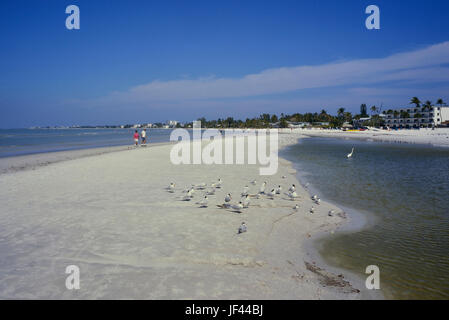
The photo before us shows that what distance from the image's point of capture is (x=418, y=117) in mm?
142875

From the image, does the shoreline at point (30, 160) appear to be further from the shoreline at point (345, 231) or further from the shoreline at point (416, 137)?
the shoreline at point (416, 137)

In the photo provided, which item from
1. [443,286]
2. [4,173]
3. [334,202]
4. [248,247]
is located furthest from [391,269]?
[4,173]

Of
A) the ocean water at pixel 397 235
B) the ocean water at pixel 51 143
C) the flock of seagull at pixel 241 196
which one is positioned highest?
the ocean water at pixel 51 143

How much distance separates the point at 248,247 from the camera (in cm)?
766

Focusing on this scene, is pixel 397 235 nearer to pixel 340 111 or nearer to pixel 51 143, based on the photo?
pixel 51 143

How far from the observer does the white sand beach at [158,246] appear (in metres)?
5.67

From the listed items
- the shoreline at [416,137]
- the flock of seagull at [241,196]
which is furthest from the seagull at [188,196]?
the shoreline at [416,137]

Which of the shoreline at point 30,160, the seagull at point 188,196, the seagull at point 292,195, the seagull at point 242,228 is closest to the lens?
the seagull at point 242,228

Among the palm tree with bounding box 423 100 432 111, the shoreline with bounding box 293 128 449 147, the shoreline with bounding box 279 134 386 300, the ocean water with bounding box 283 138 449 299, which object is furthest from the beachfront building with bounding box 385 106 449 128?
the shoreline with bounding box 279 134 386 300

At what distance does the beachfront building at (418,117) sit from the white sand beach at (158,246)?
15021cm

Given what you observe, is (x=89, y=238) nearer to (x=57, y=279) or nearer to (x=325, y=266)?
(x=57, y=279)
